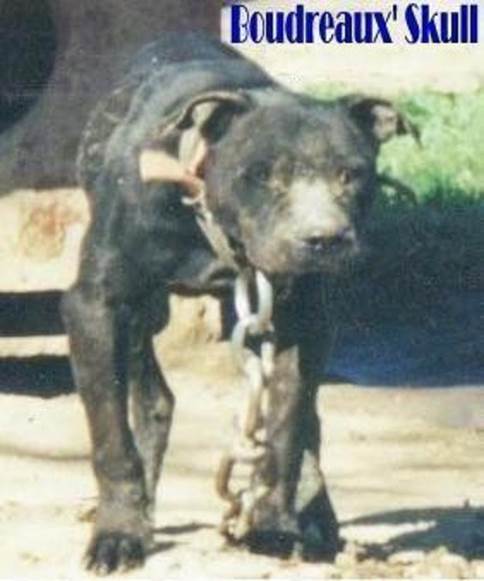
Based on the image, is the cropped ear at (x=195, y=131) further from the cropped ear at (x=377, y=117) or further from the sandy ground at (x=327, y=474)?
the sandy ground at (x=327, y=474)

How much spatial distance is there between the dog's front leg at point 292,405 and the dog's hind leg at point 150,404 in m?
0.48

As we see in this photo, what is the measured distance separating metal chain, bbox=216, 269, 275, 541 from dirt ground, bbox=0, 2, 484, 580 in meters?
0.20

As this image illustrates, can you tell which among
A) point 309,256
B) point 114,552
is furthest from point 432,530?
point 309,256

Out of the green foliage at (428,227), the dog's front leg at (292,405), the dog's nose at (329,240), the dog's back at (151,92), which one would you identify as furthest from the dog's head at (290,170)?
the green foliage at (428,227)

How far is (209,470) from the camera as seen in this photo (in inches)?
271

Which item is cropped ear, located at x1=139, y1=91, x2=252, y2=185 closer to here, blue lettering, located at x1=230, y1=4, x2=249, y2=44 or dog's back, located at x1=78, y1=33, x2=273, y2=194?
dog's back, located at x1=78, y1=33, x2=273, y2=194

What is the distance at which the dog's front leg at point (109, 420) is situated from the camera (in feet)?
18.1

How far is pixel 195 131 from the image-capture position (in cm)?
534

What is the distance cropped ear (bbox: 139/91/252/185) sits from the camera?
5242mm

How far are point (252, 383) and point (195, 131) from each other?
0.65 metres

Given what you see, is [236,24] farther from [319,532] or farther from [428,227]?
[428,227]

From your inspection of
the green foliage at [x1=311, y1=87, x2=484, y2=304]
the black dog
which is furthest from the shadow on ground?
the green foliage at [x1=311, y1=87, x2=484, y2=304]

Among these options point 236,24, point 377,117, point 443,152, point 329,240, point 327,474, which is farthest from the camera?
point 443,152

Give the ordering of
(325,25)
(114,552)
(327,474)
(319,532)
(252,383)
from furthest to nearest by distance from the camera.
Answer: (325,25)
(327,474)
(319,532)
(114,552)
(252,383)
